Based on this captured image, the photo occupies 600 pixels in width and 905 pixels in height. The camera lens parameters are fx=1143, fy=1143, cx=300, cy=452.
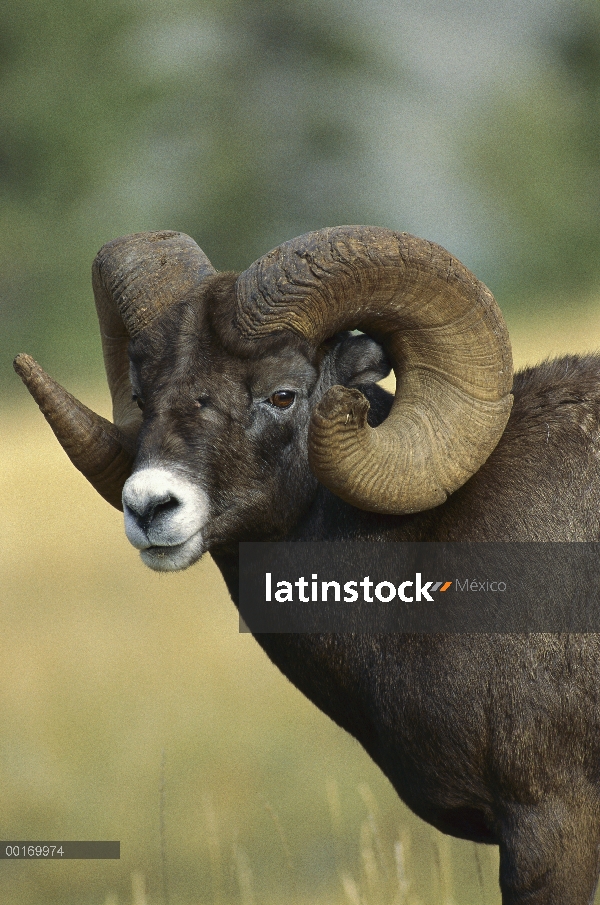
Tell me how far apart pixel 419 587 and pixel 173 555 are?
130cm

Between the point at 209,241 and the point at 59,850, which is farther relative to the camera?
the point at 209,241

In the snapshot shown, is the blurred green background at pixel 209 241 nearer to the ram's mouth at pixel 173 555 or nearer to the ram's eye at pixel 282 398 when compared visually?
the ram's mouth at pixel 173 555

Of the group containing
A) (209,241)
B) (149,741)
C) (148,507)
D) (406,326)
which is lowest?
Answer: (149,741)

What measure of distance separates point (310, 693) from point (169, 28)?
4848 cm

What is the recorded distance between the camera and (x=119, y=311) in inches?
259

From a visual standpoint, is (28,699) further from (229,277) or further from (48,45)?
(48,45)

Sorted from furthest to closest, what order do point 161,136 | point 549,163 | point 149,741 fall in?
1. point 549,163
2. point 161,136
3. point 149,741

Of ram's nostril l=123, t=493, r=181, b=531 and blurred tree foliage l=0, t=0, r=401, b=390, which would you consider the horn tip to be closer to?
ram's nostril l=123, t=493, r=181, b=531

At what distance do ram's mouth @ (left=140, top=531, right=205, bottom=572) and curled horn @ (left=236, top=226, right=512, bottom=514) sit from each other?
2.36 feet

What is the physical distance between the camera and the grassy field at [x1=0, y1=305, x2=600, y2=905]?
41.8 ft

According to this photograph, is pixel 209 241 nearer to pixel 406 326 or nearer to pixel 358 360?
pixel 358 360

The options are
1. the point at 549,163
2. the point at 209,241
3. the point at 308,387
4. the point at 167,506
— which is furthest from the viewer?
the point at 549,163

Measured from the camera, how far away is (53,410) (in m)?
6.58

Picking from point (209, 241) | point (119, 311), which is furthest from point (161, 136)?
point (119, 311)
